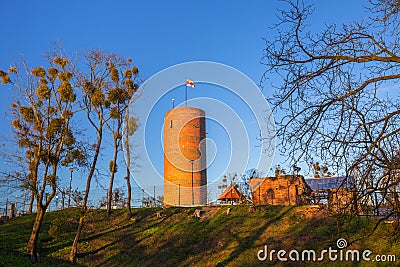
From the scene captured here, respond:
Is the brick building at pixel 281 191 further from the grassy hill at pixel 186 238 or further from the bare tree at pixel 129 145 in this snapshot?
the bare tree at pixel 129 145

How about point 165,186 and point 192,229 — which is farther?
point 165,186

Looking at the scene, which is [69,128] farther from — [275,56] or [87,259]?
[275,56]

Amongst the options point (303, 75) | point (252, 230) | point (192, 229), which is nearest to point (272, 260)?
point (252, 230)

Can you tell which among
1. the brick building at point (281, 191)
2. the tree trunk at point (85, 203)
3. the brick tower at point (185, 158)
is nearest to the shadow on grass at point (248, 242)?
the brick building at point (281, 191)

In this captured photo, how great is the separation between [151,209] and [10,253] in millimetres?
10355

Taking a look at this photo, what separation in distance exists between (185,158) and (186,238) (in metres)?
12.7

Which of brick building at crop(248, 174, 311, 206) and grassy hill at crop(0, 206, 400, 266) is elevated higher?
brick building at crop(248, 174, 311, 206)

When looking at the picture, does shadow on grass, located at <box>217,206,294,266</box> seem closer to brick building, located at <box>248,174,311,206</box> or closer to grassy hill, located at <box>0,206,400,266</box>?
grassy hill, located at <box>0,206,400,266</box>

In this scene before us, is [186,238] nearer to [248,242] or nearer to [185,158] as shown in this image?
[248,242]

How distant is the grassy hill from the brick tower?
6.49m

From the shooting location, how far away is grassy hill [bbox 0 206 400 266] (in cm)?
1750

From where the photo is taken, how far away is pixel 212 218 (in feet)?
77.3

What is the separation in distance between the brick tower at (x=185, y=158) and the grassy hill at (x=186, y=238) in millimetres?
6495

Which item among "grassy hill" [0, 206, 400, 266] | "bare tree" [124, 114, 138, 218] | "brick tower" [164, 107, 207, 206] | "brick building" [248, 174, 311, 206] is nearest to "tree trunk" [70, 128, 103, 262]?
"grassy hill" [0, 206, 400, 266]
